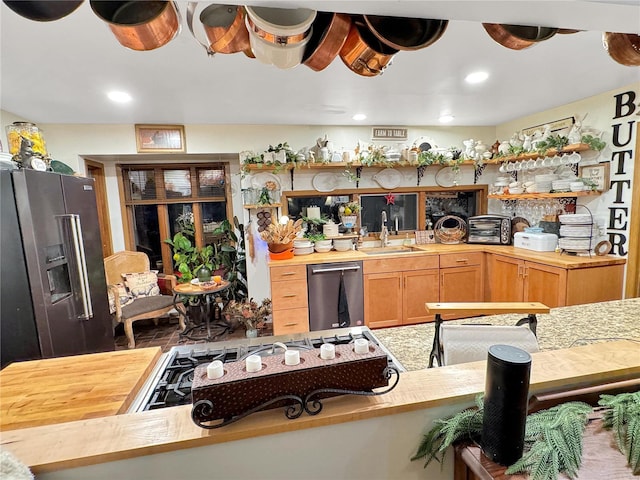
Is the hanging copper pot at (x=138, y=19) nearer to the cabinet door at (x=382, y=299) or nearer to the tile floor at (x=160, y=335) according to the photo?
the cabinet door at (x=382, y=299)

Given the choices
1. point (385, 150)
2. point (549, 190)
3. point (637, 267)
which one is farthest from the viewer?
point (385, 150)

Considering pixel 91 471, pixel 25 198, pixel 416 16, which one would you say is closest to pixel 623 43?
pixel 416 16

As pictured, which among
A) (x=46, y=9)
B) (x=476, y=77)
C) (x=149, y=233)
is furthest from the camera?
(x=149, y=233)

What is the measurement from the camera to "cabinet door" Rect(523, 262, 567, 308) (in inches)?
107

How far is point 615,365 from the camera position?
994mm

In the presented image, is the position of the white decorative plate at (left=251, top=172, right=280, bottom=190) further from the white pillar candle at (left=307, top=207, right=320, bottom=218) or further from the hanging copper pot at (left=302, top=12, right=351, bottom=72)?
the hanging copper pot at (left=302, top=12, right=351, bottom=72)

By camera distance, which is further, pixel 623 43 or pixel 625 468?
pixel 623 43

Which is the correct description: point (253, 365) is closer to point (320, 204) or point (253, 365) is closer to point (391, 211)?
point (320, 204)

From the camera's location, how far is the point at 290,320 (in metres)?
3.22

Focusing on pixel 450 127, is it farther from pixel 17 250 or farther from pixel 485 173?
pixel 17 250

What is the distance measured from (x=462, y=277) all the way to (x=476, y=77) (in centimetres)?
216

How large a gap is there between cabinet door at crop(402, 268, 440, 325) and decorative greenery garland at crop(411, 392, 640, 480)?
2569 millimetres

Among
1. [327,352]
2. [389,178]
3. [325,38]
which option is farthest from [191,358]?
[389,178]

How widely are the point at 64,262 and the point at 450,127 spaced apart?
14.3ft
